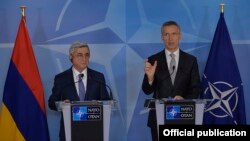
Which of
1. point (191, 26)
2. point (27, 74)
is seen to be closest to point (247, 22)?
point (191, 26)

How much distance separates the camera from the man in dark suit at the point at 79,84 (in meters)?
5.27

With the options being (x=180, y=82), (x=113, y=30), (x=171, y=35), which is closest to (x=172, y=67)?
(x=180, y=82)

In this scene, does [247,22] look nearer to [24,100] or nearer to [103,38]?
[103,38]

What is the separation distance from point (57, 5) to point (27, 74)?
1.07 metres

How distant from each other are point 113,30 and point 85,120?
234 centimetres

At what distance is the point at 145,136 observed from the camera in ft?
21.6

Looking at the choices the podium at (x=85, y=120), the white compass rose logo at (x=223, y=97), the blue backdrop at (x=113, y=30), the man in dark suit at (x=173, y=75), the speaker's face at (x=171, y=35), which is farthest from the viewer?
the blue backdrop at (x=113, y=30)

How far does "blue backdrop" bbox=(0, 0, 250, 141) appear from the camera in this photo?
21.2 ft

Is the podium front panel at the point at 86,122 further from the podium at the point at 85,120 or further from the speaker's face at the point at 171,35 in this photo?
A: the speaker's face at the point at 171,35

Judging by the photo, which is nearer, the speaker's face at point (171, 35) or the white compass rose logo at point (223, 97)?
the speaker's face at point (171, 35)

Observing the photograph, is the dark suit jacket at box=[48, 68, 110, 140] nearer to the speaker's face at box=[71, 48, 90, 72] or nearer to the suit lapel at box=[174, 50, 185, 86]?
Result: the speaker's face at box=[71, 48, 90, 72]

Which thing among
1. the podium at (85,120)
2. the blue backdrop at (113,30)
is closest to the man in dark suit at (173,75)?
the podium at (85,120)

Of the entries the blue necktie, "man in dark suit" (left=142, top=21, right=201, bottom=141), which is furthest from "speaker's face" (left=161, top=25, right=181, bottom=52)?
the blue necktie

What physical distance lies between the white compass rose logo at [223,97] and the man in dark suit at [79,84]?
1.54 metres
